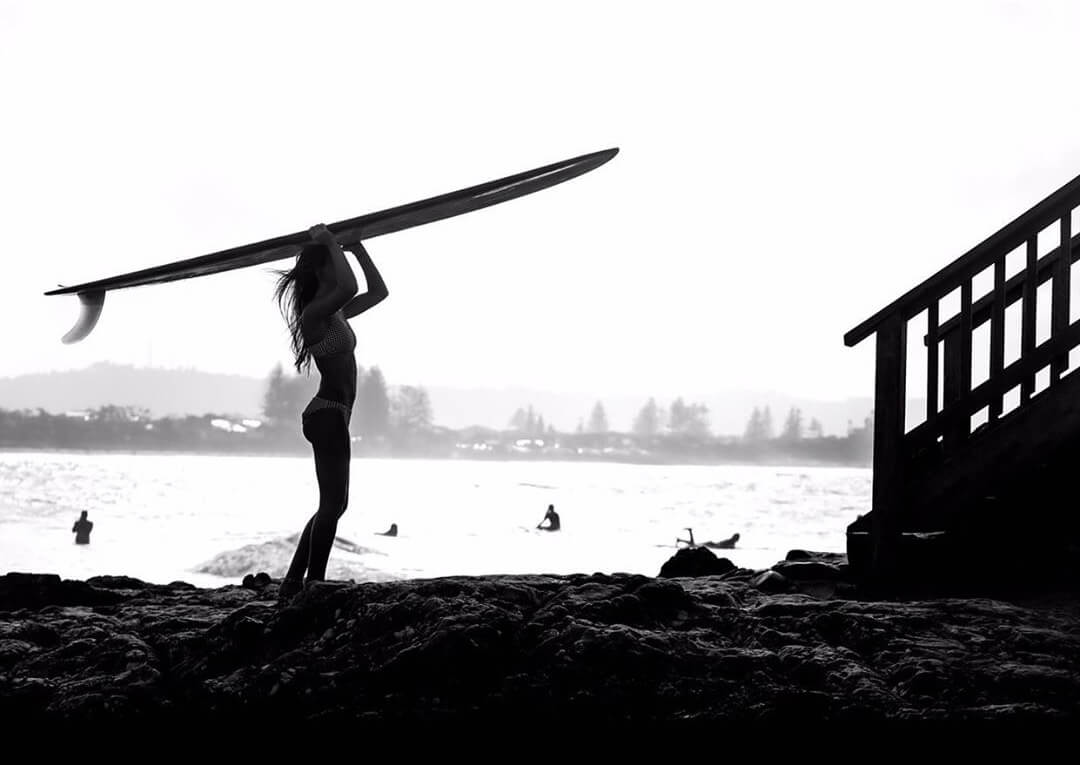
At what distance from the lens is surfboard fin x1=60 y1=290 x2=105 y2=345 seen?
261 inches

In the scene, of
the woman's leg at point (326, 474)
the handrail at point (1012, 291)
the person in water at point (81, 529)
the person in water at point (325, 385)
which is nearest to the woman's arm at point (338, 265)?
the person in water at point (325, 385)

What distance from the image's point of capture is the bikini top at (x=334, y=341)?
5195 mm

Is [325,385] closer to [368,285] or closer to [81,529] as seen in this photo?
[368,285]

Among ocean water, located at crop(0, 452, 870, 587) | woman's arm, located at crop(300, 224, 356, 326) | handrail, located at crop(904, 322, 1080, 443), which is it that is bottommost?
ocean water, located at crop(0, 452, 870, 587)

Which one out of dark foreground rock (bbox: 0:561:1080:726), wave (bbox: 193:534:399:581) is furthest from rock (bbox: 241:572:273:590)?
wave (bbox: 193:534:399:581)

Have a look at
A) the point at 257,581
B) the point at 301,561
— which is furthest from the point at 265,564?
the point at 301,561

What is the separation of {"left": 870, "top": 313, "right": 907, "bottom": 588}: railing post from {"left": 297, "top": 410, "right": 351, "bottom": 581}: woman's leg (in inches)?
125

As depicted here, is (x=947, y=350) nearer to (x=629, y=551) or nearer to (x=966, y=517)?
(x=966, y=517)

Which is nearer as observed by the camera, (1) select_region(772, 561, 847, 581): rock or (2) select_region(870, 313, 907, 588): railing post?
(2) select_region(870, 313, 907, 588): railing post

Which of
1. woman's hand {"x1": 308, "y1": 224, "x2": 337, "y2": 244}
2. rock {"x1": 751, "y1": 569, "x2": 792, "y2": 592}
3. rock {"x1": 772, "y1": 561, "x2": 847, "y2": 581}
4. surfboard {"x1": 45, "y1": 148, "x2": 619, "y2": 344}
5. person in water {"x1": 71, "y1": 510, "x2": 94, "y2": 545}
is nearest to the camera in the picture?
woman's hand {"x1": 308, "y1": 224, "x2": 337, "y2": 244}

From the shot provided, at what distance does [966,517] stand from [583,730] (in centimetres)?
308

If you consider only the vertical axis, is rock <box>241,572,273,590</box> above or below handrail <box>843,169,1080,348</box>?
below

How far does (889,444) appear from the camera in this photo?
5543 millimetres

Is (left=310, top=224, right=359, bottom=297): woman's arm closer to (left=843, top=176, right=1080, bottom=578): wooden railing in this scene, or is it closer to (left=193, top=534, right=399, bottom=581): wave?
(left=843, top=176, right=1080, bottom=578): wooden railing
